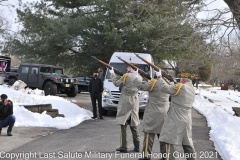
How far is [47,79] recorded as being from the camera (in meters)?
22.5

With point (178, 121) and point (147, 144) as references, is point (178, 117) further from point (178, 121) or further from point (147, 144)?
point (147, 144)

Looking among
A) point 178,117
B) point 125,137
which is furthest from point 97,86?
point 178,117

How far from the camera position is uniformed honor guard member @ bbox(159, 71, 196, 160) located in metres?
6.29

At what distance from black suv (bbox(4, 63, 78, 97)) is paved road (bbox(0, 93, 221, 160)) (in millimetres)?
10590

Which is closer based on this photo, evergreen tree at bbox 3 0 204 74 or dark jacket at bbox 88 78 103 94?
dark jacket at bbox 88 78 103 94

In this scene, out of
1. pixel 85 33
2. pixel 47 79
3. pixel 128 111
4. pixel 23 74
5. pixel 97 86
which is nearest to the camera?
pixel 128 111

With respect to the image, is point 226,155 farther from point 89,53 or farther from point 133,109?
point 89,53

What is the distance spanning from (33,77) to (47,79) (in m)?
1.17

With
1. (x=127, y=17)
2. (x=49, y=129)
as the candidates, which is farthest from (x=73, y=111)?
(x=127, y=17)

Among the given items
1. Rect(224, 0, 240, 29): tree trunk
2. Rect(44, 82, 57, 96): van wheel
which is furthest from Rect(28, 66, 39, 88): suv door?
Rect(224, 0, 240, 29): tree trunk

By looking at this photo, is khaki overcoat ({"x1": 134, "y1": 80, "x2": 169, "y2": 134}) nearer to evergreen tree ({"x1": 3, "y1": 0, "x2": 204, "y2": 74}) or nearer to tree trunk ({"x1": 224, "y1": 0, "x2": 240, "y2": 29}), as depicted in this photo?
tree trunk ({"x1": 224, "y1": 0, "x2": 240, "y2": 29})

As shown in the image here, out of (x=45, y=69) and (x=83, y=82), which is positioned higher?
(x=45, y=69)

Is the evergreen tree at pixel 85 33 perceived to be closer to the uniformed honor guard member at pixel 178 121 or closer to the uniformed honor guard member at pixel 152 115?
the uniformed honor guard member at pixel 152 115

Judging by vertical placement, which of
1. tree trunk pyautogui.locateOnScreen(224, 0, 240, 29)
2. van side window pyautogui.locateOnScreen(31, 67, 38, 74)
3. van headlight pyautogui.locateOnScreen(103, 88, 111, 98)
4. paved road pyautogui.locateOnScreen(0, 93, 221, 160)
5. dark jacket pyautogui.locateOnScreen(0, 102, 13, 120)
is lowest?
paved road pyautogui.locateOnScreen(0, 93, 221, 160)
